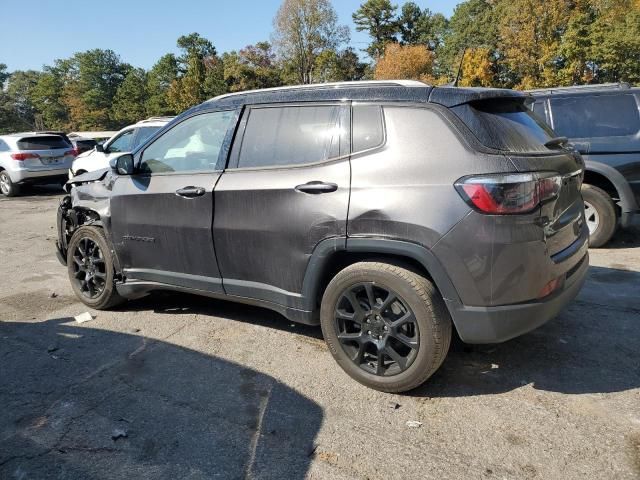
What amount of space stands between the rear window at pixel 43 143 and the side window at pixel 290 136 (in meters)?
12.0

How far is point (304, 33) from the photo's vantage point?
61.5 metres

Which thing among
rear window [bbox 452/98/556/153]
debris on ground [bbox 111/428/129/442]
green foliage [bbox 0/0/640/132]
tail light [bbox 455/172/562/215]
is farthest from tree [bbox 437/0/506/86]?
debris on ground [bbox 111/428/129/442]

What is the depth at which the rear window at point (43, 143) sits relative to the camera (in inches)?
502

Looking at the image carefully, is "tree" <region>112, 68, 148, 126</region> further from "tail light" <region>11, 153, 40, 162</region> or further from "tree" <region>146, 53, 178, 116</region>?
"tail light" <region>11, 153, 40, 162</region>

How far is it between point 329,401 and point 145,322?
81.5 inches

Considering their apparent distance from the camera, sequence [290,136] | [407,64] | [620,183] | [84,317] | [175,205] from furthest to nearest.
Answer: [407,64] < [620,183] < [84,317] < [175,205] < [290,136]

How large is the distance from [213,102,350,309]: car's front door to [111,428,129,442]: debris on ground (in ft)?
3.93

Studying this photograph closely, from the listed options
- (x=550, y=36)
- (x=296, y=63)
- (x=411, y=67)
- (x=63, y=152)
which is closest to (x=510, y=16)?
(x=550, y=36)

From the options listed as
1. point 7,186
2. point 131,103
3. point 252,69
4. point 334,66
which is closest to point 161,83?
point 131,103

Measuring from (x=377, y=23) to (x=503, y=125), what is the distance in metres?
79.6

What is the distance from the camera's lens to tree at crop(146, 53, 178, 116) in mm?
70794

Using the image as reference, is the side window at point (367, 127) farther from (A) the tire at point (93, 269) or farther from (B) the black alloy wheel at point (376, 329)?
(A) the tire at point (93, 269)

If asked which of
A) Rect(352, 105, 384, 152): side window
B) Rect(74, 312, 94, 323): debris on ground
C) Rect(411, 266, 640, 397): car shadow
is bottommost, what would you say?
Rect(411, 266, 640, 397): car shadow

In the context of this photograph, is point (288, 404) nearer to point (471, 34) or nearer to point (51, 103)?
point (471, 34)
